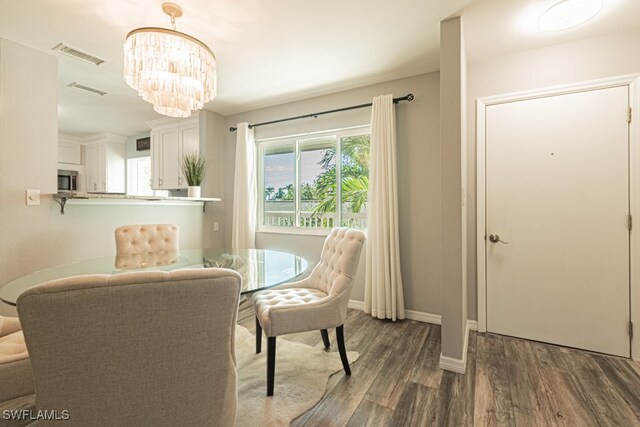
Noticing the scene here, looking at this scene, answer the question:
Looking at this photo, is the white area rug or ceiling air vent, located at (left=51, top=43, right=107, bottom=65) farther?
ceiling air vent, located at (left=51, top=43, right=107, bottom=65)

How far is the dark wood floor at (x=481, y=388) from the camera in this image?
1481 millimetres

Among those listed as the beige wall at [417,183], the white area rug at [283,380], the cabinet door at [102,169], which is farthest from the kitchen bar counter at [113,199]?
the cabinet door at [102,169]

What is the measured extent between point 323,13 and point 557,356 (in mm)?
3076

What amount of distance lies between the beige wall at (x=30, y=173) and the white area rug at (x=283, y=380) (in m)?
1.86

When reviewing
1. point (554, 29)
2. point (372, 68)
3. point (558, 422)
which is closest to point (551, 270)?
point (558, 422)

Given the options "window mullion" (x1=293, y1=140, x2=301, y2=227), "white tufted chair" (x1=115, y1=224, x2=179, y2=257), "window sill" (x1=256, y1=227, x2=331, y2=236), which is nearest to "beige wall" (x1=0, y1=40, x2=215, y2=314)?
"white tufted chair" (x1=115, y1=224, x2=179, y2=257)

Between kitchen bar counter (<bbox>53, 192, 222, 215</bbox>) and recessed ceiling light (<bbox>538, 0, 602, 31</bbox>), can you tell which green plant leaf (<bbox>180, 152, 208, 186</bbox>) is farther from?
recessed ceiling light (<bbox>538, 0, 602, 31</bbox>)

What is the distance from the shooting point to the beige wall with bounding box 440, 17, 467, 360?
1.88m

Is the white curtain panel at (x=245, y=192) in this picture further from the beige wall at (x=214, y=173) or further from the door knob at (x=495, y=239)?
the door knob at (x=495, y=239)

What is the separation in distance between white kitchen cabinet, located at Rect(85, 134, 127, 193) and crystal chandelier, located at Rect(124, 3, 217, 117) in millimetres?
4098

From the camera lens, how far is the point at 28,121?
2311mm

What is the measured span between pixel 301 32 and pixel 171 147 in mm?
2828

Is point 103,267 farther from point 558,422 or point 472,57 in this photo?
point 472,57

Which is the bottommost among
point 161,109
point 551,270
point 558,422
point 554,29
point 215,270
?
point 558,422
